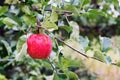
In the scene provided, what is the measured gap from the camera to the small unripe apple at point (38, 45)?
0.93 meters

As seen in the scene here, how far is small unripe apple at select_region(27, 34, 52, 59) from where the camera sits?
935 millimetres

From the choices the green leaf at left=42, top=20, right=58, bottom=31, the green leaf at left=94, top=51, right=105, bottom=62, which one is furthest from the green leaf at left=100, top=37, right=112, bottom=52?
the green leaf at left=42, top=20, right=58, bottom=31

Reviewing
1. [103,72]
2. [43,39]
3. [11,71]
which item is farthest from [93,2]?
[43,39]

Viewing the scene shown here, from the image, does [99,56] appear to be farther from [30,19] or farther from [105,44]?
[30,19]

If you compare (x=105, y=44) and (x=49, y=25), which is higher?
(x=49, y=25)

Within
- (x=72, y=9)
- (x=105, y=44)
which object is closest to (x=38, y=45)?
(x=72, y=9)

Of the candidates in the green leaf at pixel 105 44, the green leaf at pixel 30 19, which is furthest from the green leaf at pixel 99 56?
the green leaf at pixel 30 19

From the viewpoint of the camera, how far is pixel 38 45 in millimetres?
939

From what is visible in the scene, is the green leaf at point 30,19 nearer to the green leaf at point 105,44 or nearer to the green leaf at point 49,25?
the green leaf at point 49,25

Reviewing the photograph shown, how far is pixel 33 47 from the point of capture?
940 mm

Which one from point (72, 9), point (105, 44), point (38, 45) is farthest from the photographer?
point (105, 44)

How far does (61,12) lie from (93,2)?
1557 millimetres

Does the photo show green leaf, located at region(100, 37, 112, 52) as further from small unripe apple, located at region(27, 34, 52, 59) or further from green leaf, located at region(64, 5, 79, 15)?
small unripe apple, located at region(27, 34, 52, 59)

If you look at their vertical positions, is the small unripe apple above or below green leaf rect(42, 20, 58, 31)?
below
